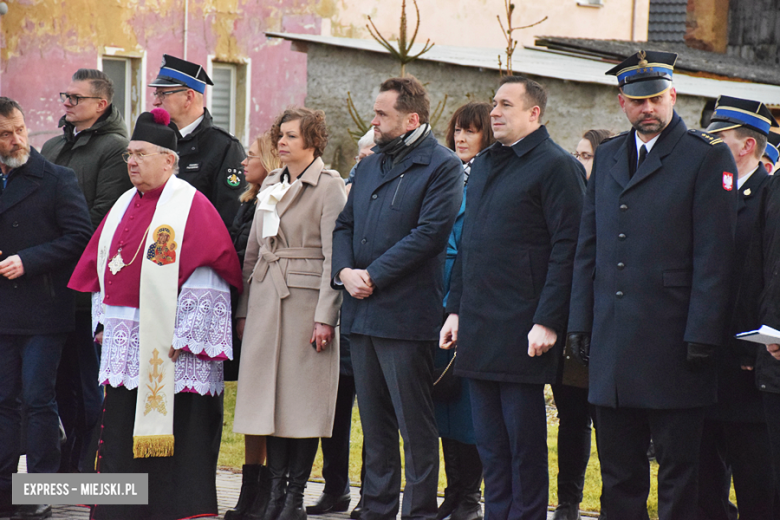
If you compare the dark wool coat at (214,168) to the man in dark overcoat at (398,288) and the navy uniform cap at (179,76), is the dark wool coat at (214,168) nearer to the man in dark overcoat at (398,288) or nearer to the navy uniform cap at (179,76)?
the navy uniform cap at (179,76)

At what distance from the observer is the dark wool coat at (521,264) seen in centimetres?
450

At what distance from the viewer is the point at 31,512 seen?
5.48m

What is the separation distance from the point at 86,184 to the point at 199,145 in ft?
2.45

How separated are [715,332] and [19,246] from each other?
3.81 meters

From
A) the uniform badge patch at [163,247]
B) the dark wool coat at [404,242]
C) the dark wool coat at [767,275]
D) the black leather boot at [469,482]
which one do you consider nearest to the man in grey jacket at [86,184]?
the uniform badge patch at [163,247]

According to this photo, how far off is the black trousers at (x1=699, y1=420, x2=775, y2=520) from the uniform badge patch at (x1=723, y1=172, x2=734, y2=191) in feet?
3.52

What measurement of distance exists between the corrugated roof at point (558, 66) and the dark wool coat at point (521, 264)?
306 inches

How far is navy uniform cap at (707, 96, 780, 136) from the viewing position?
15.2 ft

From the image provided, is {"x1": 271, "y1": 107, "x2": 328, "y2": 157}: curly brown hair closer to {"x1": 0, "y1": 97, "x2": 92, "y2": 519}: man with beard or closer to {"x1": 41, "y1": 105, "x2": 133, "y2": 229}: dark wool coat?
{"x1": 41, "y1": 105, "x2": 133, "y2": 229}: dark wool coat

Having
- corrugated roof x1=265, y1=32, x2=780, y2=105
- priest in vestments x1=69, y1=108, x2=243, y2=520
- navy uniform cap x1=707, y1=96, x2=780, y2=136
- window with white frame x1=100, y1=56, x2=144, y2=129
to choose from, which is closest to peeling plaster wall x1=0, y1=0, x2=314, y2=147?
window with white frame x1=100, y1=56, x2=144, y2=129

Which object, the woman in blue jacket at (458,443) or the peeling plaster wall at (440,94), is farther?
the peeling plaster wall at (440,94)

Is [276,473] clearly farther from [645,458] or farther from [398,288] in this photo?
[645,458]

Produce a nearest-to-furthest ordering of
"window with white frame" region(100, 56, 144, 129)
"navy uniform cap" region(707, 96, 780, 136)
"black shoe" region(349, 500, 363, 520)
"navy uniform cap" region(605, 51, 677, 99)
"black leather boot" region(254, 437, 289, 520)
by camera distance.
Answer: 1. "navy uniform cap" region(605, 51, 677, 99)
2. "navy uniform cap" region(707, 96, 780, 136)
3. "black leather boot" region(254, 437, 289, 520)
4. "black shoe" region(349, 500, 363, 520)
5. "window with white frame" region(100, 56, 144, 129)

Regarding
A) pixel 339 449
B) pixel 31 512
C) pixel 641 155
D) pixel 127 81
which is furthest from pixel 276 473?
pixel 127 81
